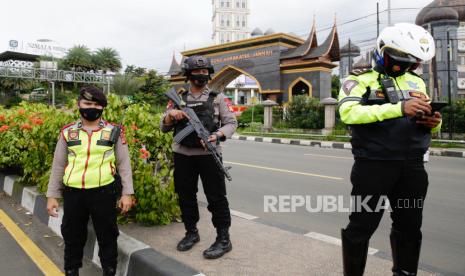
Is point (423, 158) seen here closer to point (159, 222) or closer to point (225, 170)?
point (225, 170)

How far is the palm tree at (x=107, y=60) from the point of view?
48844 mm

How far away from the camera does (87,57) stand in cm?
4759

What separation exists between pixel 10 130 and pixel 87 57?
1784 inches

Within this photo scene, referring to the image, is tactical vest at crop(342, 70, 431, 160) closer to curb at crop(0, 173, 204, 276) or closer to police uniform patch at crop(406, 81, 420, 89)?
police uniform patch at crop(406, 81, 420, 89)

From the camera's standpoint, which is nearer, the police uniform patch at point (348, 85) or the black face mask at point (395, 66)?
the black face mask at point (395, 66)

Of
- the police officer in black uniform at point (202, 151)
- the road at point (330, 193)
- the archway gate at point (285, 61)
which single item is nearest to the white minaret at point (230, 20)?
the archway gate at point (285, 61)

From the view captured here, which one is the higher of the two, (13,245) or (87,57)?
(87,57)

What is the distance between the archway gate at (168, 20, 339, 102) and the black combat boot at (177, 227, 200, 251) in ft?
70.7

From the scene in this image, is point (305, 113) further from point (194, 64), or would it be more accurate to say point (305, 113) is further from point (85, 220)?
point (85, 220)

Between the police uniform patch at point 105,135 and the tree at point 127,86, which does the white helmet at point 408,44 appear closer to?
the police uniform patch at point 105,135

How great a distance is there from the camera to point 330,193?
18.8ft

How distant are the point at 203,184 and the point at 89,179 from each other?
0.87m

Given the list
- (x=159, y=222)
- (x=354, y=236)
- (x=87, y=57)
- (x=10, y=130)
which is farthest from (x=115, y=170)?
(x=87, y=57)

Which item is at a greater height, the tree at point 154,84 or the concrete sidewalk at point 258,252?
the tree at point 154,84
